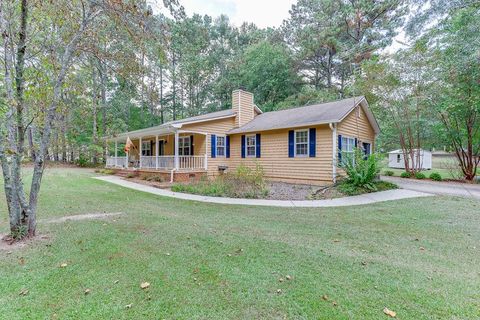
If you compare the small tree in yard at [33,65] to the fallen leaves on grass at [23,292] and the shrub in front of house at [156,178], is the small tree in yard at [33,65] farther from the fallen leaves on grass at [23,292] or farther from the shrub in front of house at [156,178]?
the shrub in front of house at [156,178]

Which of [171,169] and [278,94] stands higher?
[278,94]

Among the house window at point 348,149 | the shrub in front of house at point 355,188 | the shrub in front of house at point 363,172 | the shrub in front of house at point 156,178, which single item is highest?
the house window at point 348,149

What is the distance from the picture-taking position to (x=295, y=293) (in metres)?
2.61

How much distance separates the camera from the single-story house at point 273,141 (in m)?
11.1

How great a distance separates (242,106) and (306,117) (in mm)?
4738

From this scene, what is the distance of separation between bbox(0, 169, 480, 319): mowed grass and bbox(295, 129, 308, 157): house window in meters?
Answer: 6.23

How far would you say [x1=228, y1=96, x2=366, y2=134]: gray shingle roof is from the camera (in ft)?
35.9

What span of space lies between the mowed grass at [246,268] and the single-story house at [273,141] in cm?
574

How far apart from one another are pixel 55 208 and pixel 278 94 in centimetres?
Answer: 2290

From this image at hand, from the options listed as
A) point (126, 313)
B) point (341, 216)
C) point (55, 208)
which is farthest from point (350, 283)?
point (55, 208)

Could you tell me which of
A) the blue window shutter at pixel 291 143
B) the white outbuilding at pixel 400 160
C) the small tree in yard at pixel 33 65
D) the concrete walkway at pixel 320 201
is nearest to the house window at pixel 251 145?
the blue window shutter at pixel 291 143

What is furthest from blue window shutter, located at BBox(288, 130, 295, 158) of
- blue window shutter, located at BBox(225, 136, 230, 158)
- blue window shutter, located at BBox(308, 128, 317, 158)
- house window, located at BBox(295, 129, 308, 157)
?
blue window shutter, located at BBox(225, 136, 230, 158)

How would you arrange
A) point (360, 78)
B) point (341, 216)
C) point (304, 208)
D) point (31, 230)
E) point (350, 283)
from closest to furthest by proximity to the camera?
point (350, 283), point (31, 230), point (341, 216), point (304, 208), point (360, 78)

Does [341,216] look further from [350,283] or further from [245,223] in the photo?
[350,283]
